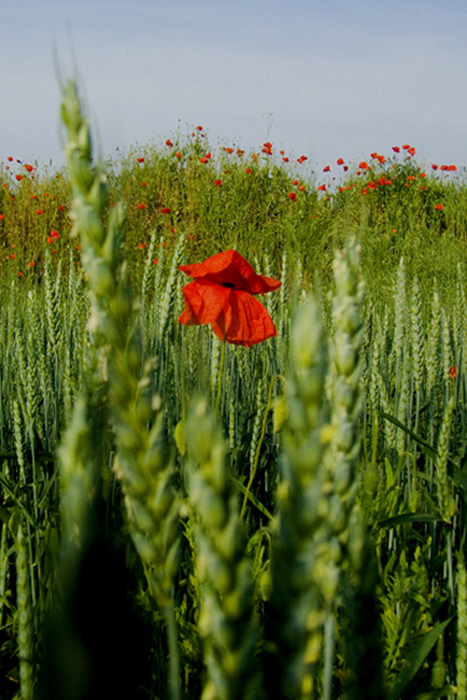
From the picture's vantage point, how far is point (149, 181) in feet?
25.7

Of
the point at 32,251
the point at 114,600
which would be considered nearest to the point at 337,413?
the point at 114,600

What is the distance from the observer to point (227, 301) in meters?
1.32

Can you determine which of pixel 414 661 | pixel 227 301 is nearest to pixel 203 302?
pixel 227 301

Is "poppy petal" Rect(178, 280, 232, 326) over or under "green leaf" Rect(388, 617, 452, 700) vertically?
over

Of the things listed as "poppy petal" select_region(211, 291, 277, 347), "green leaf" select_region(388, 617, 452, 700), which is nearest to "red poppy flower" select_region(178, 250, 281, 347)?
"poppy petal" select_region(211, 291, 277, 347)

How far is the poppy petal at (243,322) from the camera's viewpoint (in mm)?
1326

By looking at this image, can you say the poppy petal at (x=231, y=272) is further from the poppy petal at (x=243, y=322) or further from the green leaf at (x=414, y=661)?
the green leaf at (x=414, y=661)

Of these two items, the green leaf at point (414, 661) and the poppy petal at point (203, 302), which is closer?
the green leaf at point (414, 661)

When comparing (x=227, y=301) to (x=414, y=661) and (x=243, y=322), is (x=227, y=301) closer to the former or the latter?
(x=243, y=322)

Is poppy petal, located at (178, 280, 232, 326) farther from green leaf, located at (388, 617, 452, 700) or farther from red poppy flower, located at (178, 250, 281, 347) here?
green leaf, located at (388, 617, 452, 700)

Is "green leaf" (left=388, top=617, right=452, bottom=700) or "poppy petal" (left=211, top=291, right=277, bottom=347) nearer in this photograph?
"green leaf" (left=388, top=617, right=452, bottom=700)

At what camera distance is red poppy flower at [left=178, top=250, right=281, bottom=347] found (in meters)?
1.30

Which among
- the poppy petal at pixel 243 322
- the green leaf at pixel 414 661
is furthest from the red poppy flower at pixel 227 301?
the green leaf at pixel 414 661

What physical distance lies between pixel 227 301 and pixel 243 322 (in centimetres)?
6
